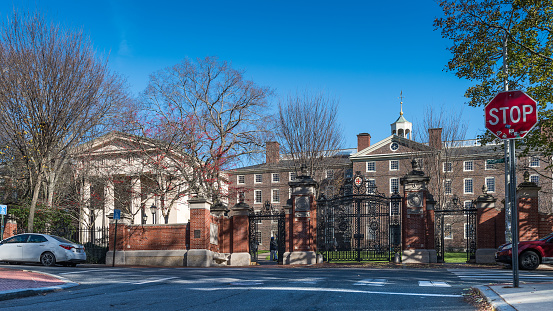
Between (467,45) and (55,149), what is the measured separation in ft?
59.8

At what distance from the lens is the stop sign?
28.4 ft

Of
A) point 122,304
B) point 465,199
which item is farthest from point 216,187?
point 465,199

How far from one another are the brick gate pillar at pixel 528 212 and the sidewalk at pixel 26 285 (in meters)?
16.1

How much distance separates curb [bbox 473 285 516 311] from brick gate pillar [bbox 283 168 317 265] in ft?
40.2

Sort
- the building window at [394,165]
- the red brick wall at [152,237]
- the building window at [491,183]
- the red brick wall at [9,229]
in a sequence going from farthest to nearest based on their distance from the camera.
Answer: the building window at [394,165]
the building window at [491,183]
the red brick wall at [9,229]
the red brick wall at [152,237]

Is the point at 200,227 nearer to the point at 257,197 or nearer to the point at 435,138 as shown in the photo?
the point at 435,138

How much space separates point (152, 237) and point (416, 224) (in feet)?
35.4

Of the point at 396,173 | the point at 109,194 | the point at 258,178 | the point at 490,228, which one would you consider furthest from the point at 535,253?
the point at 258,178

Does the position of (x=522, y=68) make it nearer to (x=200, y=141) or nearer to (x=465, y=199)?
(x=200, y=141)

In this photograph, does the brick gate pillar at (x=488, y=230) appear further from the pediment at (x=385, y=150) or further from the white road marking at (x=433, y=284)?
the pediment at (x=385, y=150)

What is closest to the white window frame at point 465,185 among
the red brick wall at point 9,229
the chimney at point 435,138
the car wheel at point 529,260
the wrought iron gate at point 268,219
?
the chimney at point 435,138

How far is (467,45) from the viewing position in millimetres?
18906

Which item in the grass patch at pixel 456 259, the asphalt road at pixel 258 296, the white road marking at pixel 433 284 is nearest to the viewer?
the asphalt road at pixel 258 296

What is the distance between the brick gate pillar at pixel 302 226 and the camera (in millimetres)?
21203
